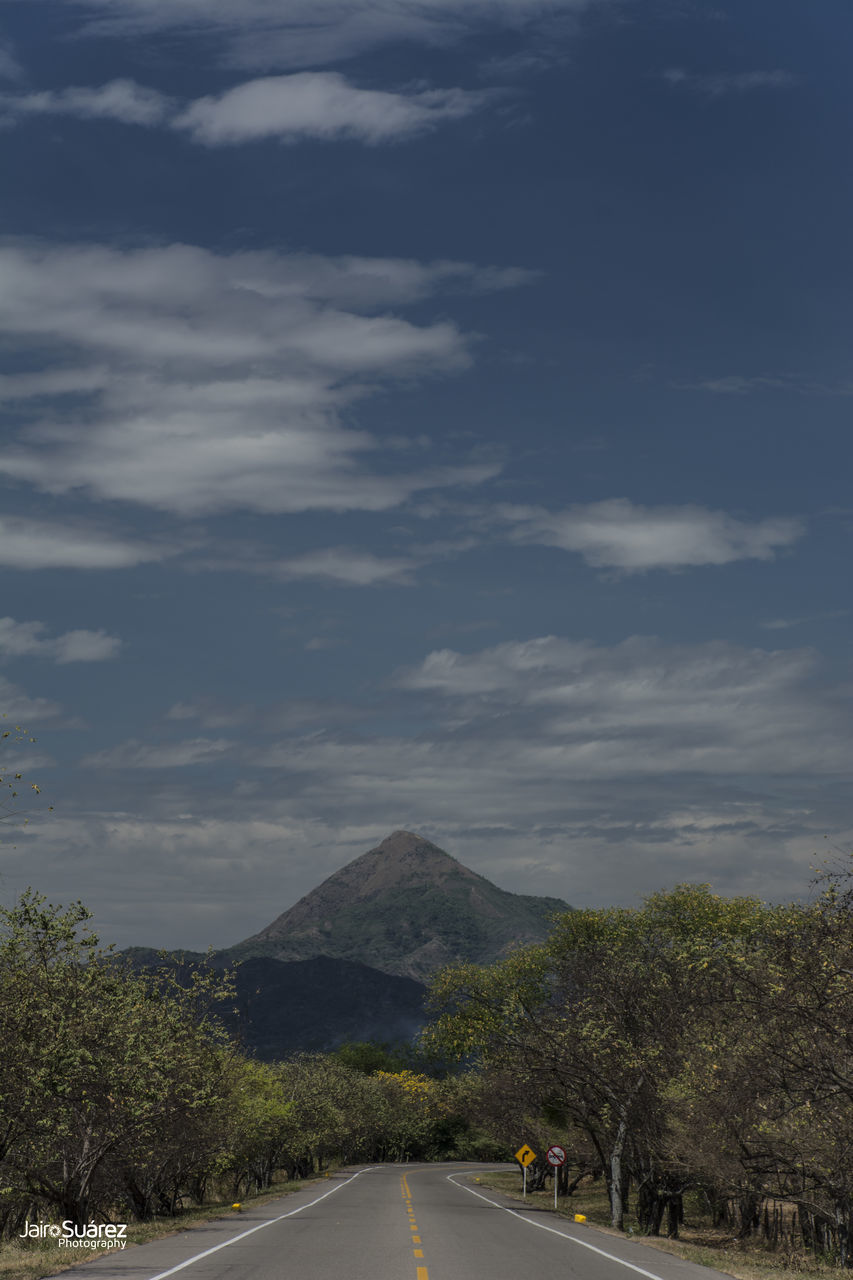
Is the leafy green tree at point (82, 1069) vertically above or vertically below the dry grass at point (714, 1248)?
above

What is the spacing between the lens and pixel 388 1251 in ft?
76.2

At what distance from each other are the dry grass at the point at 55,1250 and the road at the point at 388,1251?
50cm

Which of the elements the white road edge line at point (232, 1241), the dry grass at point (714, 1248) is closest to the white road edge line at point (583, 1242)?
the white road edge line at point (232, 1241)

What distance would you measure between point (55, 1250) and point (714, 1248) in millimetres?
20213

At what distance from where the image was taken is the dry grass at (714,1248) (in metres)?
24.3

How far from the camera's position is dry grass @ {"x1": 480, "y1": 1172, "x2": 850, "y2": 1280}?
24.3m

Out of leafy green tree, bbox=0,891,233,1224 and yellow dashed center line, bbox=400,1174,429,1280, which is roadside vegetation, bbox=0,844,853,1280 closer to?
leafy green tree, bbox=0,891,233,1224

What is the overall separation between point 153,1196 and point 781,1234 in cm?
2316

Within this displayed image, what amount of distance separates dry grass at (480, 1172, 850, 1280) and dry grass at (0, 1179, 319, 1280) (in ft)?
39.3

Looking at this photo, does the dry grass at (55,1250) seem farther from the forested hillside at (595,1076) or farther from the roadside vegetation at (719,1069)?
the roadside vegetation at (719,1069)

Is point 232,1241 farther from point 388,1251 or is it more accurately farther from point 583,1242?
point 583,1242

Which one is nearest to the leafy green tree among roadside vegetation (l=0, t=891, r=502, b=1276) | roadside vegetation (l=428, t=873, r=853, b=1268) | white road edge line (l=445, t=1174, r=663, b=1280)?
roadside vegetation (l=0, t=891, r=502, b=1276)

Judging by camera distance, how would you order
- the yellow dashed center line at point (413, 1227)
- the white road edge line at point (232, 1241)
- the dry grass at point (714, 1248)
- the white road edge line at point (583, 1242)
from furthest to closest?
1. the dry grass at point (714, 1248)
2. the white road edge line at point (583, 1242)
3. the white road edge line at point (232, 1241)
4. the yellow dashed center line at point (413, 1227)

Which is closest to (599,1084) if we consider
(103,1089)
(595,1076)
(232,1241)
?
(595,1076)
